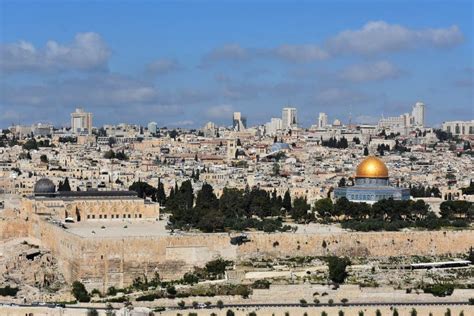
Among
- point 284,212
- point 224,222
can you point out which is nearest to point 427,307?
point 224,222

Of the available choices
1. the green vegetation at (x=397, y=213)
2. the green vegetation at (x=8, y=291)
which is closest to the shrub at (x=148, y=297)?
the green vegetation at (x=8, y=291)

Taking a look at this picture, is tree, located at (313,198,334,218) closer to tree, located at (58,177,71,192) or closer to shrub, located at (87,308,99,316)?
tree, located at (58,177,71,192)

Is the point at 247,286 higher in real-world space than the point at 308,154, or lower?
lower

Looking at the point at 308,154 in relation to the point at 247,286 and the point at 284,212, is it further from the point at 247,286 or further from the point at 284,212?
the point at 247,286

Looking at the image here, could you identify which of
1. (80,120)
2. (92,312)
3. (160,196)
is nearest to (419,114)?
(80,120)

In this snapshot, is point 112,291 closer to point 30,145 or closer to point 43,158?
point 43,158

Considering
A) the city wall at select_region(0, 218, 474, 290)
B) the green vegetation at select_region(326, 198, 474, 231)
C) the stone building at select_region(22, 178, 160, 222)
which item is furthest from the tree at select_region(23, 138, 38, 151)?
the city wall at select_region(0, 218, 474, 290)
